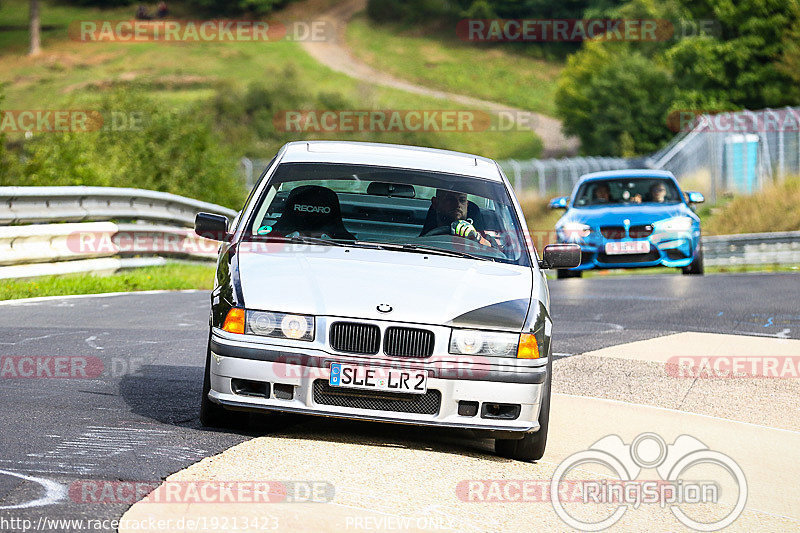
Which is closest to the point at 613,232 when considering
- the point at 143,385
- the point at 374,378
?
the point at 143,385

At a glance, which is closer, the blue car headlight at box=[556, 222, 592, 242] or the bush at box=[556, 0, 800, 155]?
the blue car headlight at box=[556, 222, 592, 242]

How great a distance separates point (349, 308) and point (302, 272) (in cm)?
49

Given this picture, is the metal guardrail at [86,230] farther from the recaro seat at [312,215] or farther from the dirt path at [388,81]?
the dirt path at [388,81]

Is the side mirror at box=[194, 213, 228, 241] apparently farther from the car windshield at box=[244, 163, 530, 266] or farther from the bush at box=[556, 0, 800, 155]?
the bush at box=[556, 0, 800, 155]

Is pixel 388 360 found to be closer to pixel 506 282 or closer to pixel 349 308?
pixel 349 308

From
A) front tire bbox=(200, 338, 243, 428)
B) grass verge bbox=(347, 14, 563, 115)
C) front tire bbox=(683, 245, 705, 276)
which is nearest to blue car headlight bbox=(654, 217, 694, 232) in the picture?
front tire bbox=(683, 245, 705, 276)

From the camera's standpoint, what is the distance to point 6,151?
2055 centimetres

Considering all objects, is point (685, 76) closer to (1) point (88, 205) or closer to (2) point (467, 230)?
(1) point (88, 205)

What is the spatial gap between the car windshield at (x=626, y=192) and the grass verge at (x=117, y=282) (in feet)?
18.9

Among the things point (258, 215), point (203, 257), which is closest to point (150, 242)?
point (203, 257)

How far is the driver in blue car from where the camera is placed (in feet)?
25.8
